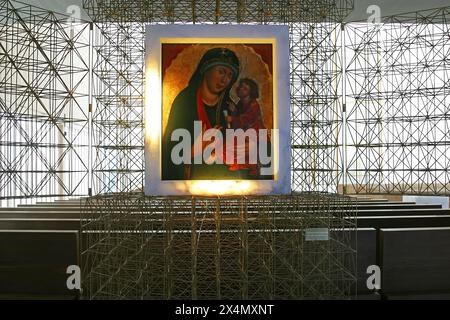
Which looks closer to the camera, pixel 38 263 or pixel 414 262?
pixel 38 263

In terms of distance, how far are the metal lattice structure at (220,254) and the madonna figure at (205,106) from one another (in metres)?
0.38

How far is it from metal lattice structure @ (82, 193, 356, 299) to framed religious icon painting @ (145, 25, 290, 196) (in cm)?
36

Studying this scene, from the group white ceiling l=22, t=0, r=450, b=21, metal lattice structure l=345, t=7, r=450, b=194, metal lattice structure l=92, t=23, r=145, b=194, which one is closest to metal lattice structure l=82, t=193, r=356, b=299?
metal lattice structure l=92, t=23, r=145, b=194

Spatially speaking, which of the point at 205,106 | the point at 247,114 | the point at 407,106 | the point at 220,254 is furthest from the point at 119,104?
the point at 407,106

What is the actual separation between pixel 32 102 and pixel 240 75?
30.9 ft

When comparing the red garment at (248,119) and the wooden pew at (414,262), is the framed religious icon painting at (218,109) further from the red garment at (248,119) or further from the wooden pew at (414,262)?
the wooden pew at (414,262)

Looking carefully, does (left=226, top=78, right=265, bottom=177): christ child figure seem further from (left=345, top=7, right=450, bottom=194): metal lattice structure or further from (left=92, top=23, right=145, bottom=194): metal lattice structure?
(left=345, top=7, right=450, bottom=194): metal lattice structure

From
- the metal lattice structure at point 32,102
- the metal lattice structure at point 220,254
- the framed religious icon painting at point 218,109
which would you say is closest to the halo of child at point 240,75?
the framed religious icon painting at point 218,109

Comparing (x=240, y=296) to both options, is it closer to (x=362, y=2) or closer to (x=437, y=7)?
(x=362, y=2)

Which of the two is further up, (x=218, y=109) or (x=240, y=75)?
(x=240, y=75)

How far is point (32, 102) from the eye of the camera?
13.2 m

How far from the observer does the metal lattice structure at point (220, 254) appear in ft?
19.4

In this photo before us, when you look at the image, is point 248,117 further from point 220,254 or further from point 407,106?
point 407,106

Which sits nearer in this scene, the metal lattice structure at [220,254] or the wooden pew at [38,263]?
the metal lattice structure at [220,254]
